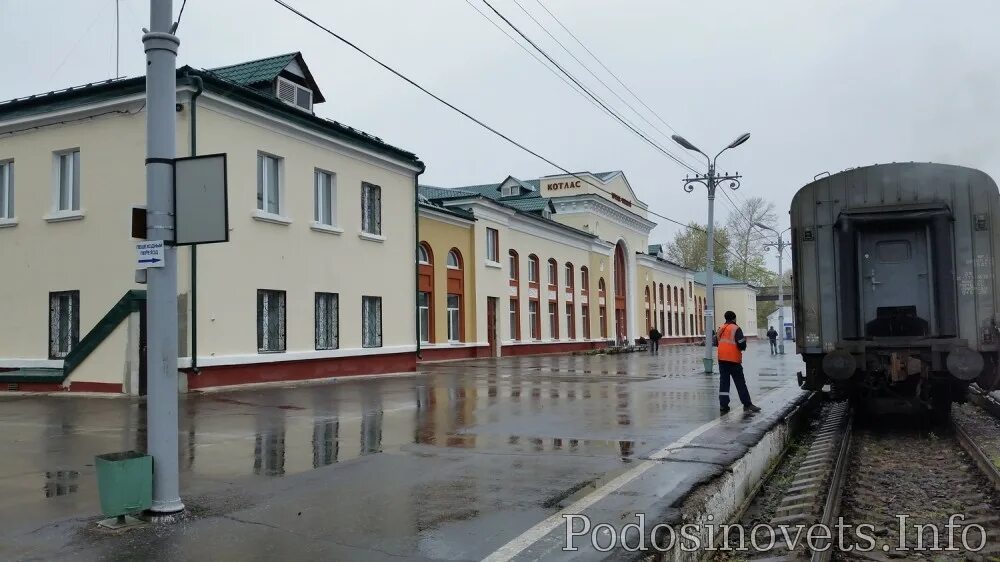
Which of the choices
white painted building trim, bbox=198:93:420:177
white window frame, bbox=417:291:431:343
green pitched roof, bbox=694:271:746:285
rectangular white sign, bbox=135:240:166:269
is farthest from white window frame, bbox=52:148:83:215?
green pitched roof, bbox=694:271:746:285

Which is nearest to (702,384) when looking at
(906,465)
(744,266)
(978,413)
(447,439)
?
(978,413)

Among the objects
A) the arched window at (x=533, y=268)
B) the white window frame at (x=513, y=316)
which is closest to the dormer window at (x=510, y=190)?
the arched window at (x=533, y=268)

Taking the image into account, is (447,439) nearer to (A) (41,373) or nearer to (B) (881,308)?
(B) (881,308)

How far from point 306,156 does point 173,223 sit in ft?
44.1

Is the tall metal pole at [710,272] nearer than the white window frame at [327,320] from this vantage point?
No

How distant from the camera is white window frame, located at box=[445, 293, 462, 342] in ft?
104

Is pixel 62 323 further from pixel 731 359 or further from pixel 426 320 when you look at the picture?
pixel 426 320

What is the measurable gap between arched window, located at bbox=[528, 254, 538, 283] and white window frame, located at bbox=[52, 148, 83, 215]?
965 inches

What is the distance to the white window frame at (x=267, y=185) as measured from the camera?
57.6 ft

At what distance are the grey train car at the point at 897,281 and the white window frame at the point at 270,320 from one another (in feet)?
37.9

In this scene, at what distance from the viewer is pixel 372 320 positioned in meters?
21.2

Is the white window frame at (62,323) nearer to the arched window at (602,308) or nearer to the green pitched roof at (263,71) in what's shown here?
the green pitched roof at (263,71)

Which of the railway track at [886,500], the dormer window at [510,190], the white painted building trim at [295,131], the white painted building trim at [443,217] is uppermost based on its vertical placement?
the dormer window at [510,190]

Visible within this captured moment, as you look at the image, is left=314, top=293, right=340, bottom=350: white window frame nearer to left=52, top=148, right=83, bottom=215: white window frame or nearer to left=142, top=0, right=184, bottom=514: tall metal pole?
left=52, top=148, right=83, bottom=215: white window frame
